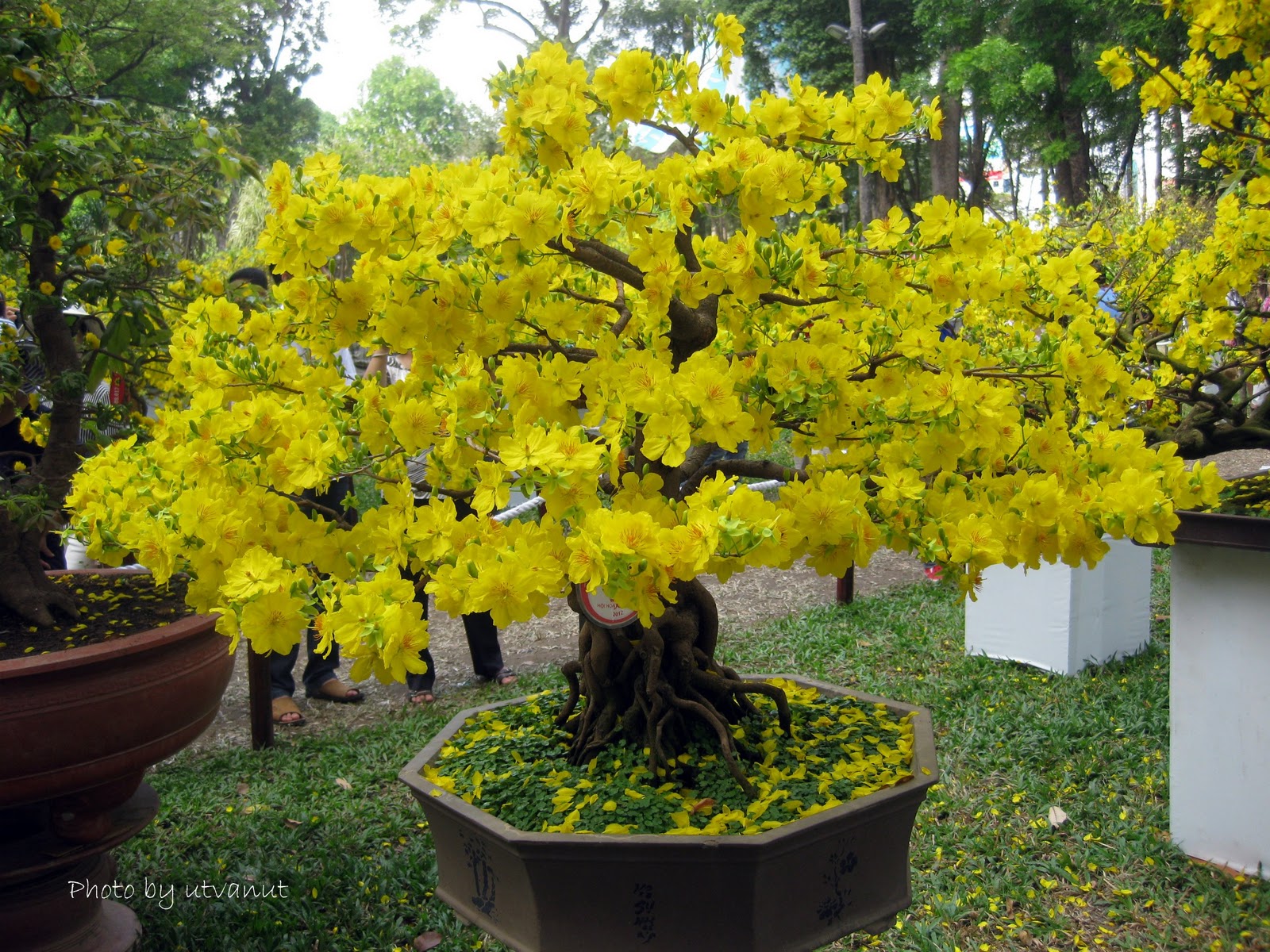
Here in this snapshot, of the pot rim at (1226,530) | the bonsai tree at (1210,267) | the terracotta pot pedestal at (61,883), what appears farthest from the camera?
the bonsai tree at (1210,267)

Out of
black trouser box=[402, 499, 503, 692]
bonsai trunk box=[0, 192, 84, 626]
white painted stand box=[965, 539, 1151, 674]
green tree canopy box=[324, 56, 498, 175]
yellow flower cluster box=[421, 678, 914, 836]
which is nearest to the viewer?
yellow flower cluster box=[421, 678, 914, 836]

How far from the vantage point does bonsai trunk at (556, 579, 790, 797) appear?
5.76 ft

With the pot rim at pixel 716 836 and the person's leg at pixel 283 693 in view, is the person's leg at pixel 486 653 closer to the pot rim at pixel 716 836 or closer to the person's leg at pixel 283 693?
the person's leg at pixel 283 693

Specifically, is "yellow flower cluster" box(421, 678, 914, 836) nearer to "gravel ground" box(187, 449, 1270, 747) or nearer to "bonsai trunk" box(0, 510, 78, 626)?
"bonsai trunk" box(0, 510, 78, 626)

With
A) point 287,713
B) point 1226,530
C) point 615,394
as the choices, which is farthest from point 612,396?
point 287,713

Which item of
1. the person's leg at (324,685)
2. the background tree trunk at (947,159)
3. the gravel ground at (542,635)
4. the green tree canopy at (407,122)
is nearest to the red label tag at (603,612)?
the gravel ground at (542,635)

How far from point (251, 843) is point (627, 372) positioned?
7.86 ft

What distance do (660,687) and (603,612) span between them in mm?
225

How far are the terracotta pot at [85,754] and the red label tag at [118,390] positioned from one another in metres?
1.13

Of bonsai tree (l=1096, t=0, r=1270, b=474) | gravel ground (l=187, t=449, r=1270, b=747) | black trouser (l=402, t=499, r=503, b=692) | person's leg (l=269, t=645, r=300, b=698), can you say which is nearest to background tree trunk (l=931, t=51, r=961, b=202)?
gravel ground (l=187, t=449, r=1270, b=747)

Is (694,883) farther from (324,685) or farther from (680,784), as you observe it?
(324,685)

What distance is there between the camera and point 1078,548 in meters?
1.30

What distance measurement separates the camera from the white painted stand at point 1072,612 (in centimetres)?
396

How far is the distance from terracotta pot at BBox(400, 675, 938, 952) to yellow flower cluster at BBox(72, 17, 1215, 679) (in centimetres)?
39
